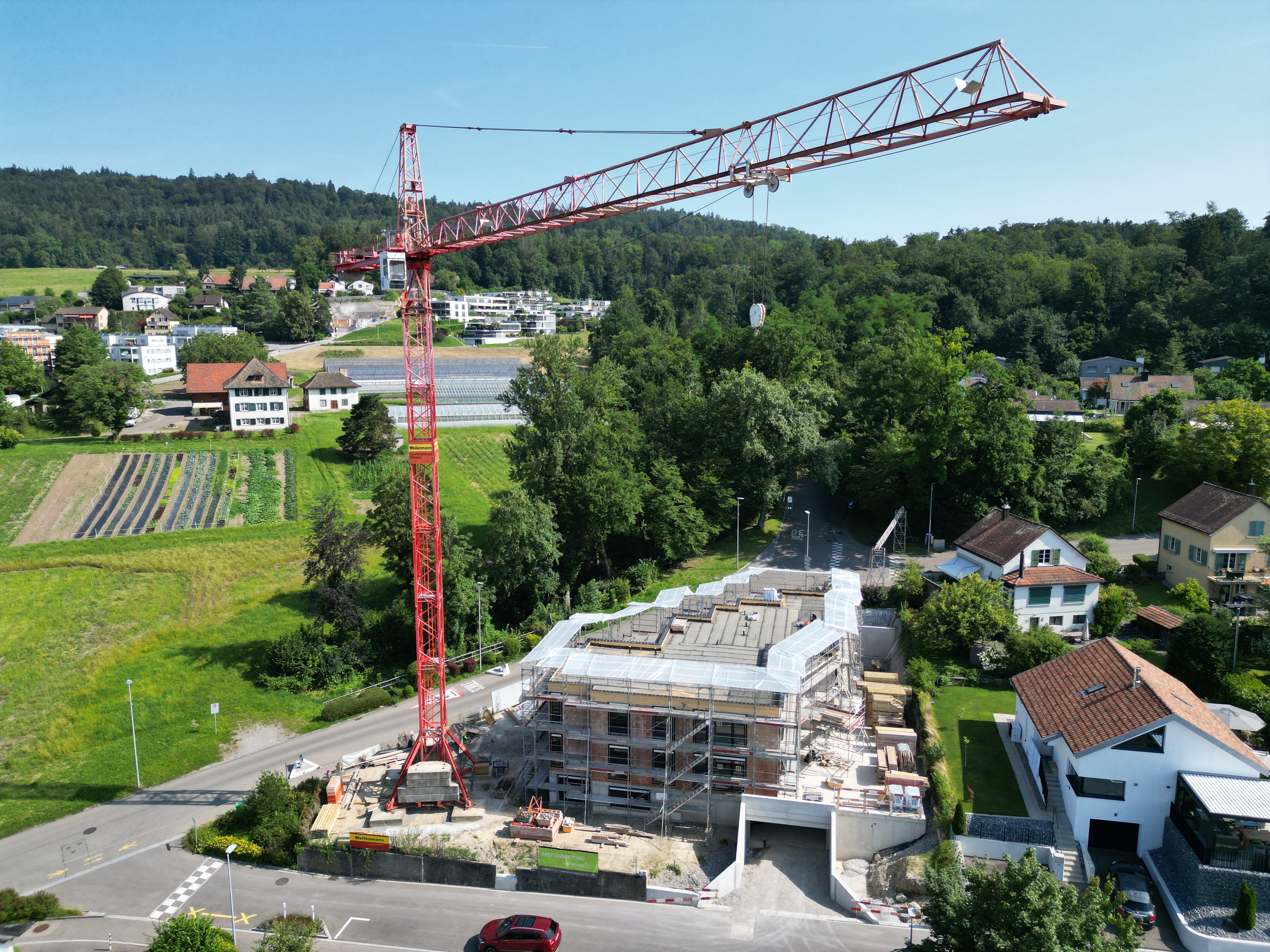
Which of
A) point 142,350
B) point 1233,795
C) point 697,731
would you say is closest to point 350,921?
point 697,731

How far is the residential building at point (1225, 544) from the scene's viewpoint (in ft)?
120

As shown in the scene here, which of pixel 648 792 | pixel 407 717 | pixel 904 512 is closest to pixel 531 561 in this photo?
pixel 407 717

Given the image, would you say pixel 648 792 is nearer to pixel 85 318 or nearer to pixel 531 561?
pixel 531 561

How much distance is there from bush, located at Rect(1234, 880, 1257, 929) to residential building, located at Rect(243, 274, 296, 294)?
136m

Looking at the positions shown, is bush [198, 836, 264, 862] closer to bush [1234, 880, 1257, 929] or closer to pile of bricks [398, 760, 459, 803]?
pile of bricks [398, 760, 459, 803]

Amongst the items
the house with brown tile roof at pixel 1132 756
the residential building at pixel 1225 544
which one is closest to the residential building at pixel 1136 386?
the residential building at pixel 1225 544

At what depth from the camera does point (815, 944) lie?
21.4 meters

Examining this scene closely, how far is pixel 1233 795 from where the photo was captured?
70.4ft

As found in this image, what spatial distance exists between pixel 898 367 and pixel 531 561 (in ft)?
86.9

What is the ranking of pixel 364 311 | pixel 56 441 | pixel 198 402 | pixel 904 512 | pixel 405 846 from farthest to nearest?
pixel 364 311 < pixel 198 402 < pixel 56 441 < pixel 904 512 < pixel 405 846

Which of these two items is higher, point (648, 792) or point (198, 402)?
point (198, 402)

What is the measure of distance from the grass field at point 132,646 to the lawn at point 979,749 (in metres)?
24.6

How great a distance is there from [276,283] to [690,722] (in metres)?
163

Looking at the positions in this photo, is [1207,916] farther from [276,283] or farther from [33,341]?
[276,283]
